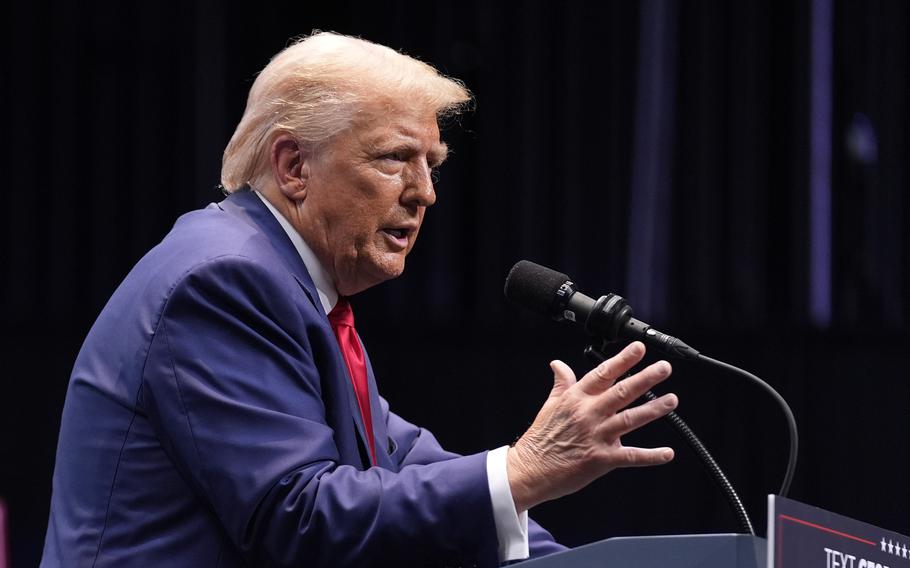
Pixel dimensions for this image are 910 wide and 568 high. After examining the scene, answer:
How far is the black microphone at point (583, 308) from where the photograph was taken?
5.49 ft

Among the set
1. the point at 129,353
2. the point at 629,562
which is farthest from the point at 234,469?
the point at 629,562

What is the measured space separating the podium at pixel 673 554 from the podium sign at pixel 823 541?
0.07m

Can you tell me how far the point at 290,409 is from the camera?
1649 mm

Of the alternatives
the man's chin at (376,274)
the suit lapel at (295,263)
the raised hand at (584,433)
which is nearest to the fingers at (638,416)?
the raised hand at (584,433)

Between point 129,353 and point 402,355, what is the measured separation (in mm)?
2337

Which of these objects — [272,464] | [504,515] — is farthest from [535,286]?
[272,464]

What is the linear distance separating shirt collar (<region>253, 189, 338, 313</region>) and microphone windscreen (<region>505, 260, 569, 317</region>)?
0.98 feet

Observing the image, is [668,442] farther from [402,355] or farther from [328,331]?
[328,331]

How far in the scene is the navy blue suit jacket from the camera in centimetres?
158

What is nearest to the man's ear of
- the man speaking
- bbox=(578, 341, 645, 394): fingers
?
the man speaking

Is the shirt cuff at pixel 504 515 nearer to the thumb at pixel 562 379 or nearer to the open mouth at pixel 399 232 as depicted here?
the thumb at pixel 562 379

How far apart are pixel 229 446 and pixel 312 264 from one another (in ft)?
1.49

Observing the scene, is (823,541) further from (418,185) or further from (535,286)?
(418,185)

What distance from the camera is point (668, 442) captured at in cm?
370
